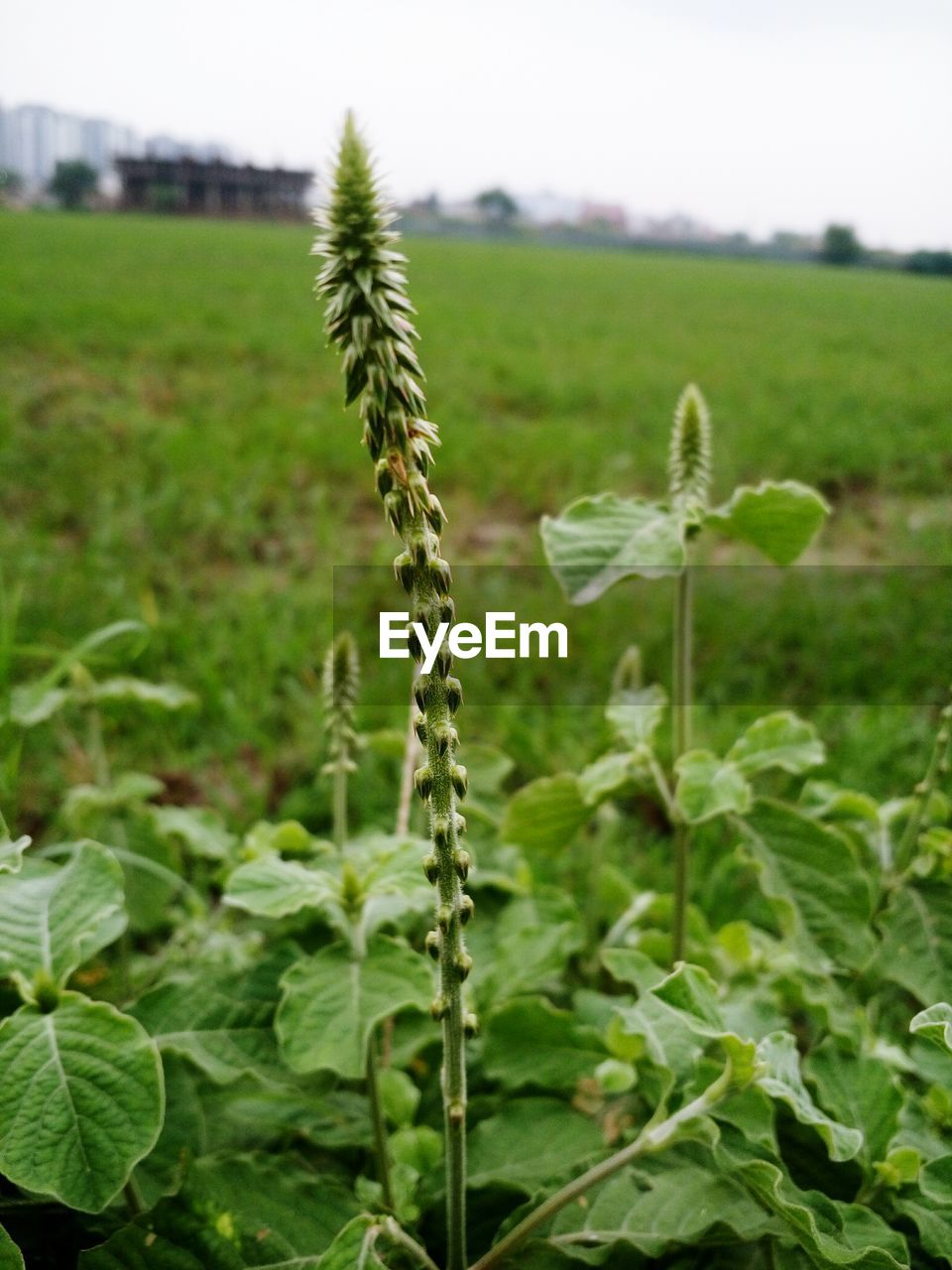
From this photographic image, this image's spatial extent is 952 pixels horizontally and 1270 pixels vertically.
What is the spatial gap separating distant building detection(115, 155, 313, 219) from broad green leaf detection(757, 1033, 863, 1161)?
5722 centimetres

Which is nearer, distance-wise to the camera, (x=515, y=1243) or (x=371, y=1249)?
(x=371, y=1249)

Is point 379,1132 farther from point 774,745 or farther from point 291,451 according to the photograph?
point 291,451

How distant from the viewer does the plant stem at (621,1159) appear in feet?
3.90

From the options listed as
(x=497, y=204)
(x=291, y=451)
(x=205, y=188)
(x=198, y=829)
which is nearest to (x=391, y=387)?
(x=198, y=829)

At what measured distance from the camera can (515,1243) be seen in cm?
126

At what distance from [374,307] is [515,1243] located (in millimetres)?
1111

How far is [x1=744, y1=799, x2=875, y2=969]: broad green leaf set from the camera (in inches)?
61.0

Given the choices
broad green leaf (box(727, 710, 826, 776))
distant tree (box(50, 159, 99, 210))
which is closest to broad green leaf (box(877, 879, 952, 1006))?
broad green leaf (box(727, 710, 826, 776))

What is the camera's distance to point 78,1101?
115 centimetres

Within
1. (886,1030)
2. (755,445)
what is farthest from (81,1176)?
(755,445)

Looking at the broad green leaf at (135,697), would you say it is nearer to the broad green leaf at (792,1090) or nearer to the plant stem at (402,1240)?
the plant stem at (402,1240)

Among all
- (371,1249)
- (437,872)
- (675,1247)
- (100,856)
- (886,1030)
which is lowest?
(886,1030)

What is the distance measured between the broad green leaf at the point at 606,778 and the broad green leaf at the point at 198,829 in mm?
801

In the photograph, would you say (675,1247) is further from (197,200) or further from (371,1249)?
(197,200)
